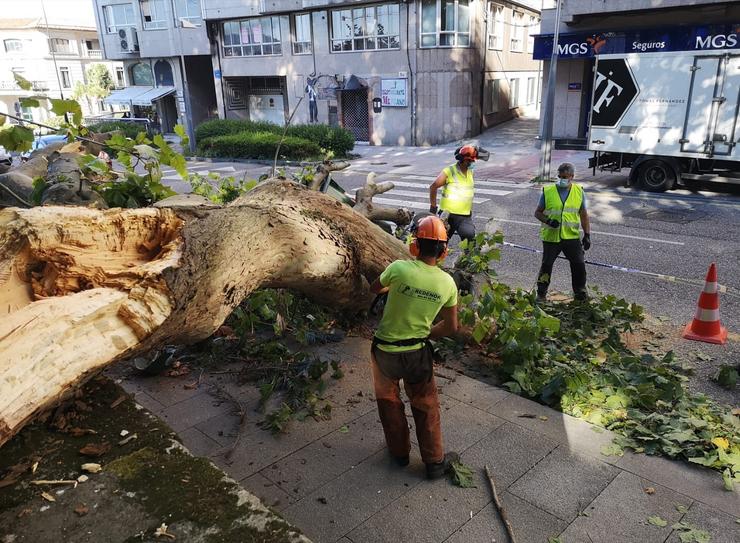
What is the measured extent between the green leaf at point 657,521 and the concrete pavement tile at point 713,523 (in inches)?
2.6

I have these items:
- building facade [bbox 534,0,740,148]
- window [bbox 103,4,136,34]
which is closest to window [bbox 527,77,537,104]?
building facade [bbox 534,0,740,148]

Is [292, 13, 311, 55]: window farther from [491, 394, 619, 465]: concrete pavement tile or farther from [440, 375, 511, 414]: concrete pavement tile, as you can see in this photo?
[491, 394, 619, 465]: concrete pavement tile

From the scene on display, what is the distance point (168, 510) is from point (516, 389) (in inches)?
109

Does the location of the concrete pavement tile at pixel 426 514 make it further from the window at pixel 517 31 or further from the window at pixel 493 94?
the window at pixel 517 31

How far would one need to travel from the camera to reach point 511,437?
402 centimetres

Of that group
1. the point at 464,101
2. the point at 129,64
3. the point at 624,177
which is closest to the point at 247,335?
the point at 624,177

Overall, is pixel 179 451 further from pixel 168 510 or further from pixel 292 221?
pixel 292 221

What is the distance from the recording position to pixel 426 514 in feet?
10.7

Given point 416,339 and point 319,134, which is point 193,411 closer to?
point 416,339

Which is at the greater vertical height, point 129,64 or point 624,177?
point 129,64

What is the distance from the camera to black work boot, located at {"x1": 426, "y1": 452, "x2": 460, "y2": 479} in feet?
11.7

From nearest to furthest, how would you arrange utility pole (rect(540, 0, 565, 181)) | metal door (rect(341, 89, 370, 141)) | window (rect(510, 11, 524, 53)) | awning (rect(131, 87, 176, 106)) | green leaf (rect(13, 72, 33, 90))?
green leaf (rect(13, 72, 33, 90)) → utility pole (rect(540, 0, 565, 181)) → metal door (rect(341, 89, 370, 141)) → window (rect(510, 11, 524, 53)) → awning (rect(131, 87, 176, 106))

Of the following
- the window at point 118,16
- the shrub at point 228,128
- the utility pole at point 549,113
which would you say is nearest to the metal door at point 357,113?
the shrub at point 228,128

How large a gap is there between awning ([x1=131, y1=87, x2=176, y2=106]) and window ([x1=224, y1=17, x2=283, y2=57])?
243 inches
